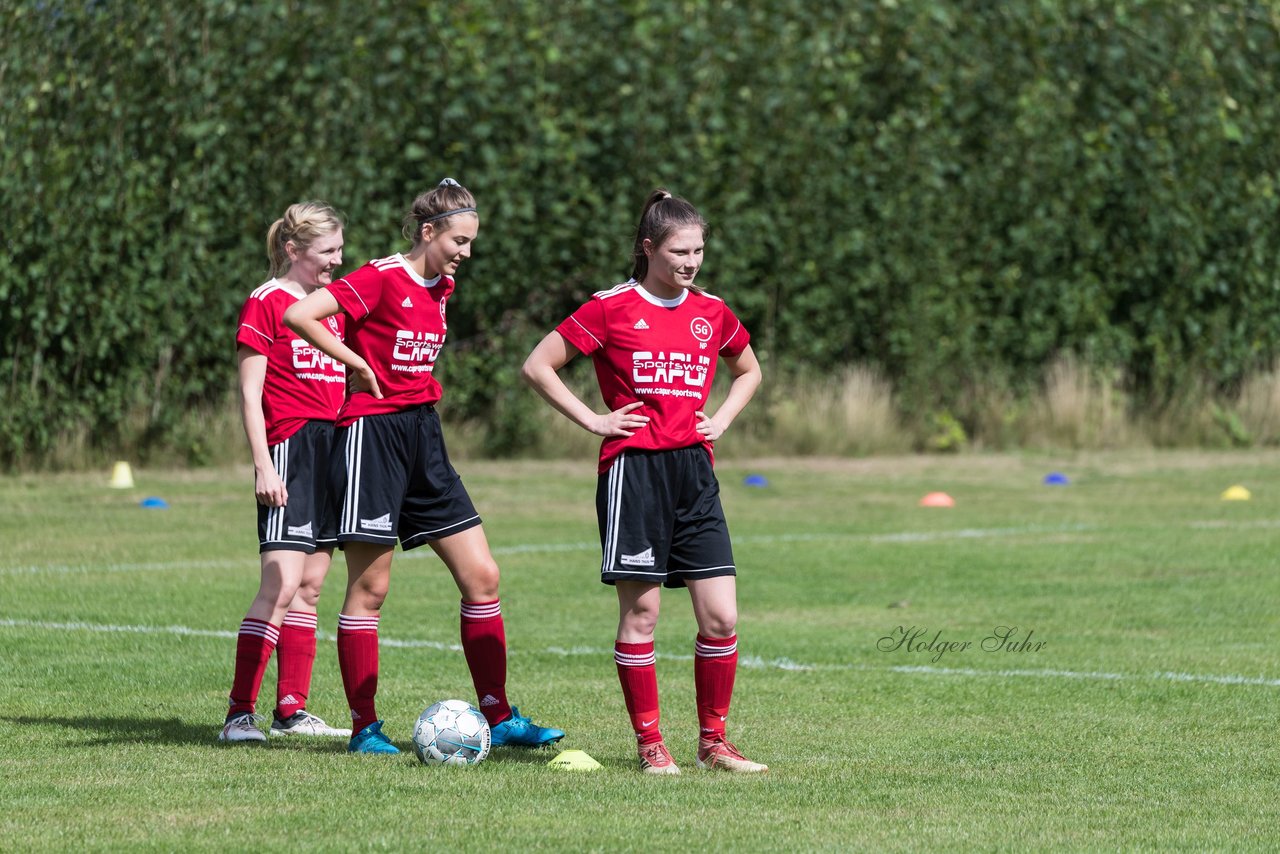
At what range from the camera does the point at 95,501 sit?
15625 mm

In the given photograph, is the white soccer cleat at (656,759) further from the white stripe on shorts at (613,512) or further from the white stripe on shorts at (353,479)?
the white stripe on shorts at (353,479)

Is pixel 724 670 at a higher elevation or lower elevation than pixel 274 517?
lower

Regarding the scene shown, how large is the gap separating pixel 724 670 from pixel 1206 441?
17040mm

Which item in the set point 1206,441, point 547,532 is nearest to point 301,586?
point 547,532

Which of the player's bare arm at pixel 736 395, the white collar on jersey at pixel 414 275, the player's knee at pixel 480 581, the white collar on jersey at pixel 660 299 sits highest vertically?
the white collar on jersey at pixel 414 275

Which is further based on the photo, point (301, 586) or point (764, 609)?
point (764, 609)

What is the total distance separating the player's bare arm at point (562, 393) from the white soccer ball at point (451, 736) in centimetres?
105

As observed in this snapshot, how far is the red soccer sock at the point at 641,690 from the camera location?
→ 6320 mm

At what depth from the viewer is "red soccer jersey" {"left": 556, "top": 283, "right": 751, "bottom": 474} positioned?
6.33 meters

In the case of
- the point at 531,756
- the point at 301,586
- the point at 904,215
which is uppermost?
the point at 904,215

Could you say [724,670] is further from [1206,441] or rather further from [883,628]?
[1206,441]

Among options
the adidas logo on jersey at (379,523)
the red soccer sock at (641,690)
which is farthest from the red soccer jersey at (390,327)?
the red soccer sock at (641,690)

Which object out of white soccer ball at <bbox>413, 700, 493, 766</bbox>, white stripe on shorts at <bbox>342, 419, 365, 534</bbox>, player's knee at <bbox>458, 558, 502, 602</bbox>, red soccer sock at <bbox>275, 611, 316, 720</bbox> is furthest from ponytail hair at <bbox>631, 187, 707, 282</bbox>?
red soccer sock at <bbox>275, 611, 316, 720</bbox>

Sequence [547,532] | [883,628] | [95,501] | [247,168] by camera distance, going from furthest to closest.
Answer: [247,168], [95,501], [547,532], [883,628]
